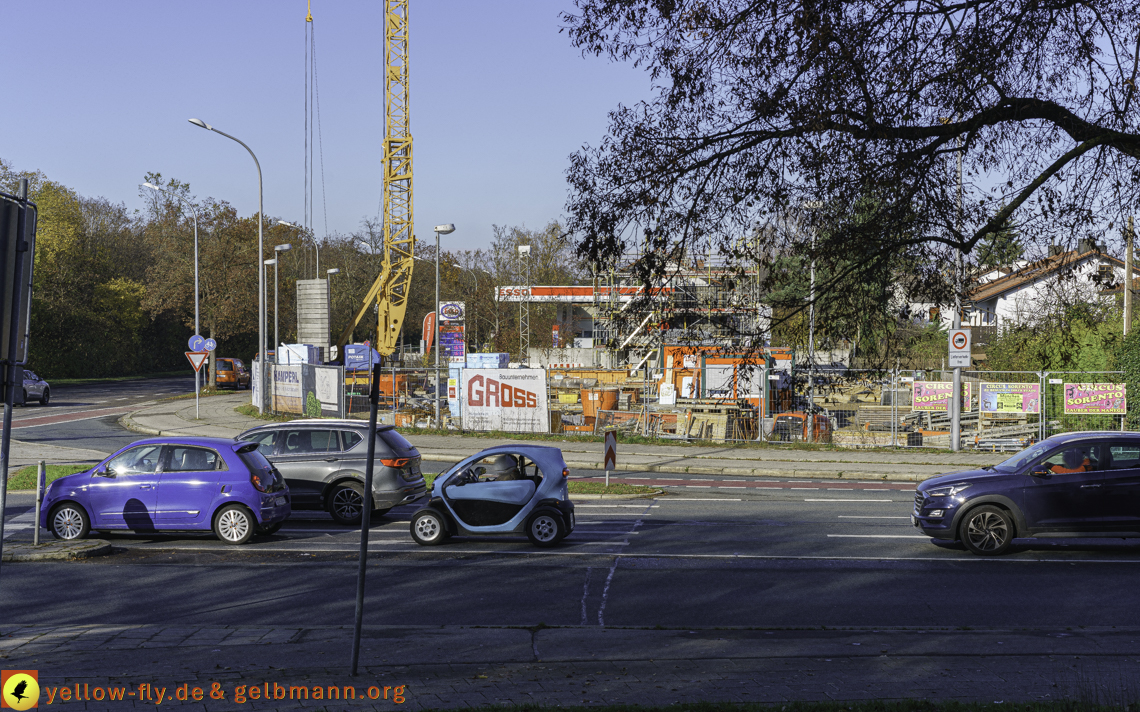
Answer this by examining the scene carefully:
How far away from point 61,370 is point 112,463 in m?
57.0

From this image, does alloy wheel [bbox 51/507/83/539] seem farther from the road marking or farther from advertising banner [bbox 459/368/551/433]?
advertising banner [bbox 459/368/551/433]

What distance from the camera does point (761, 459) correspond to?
82.7 ft

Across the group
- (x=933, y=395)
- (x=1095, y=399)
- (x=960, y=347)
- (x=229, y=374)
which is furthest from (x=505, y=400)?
(x=229, y=374)

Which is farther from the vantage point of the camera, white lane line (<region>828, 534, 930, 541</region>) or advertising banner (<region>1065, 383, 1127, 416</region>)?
advertising banner (<region>1065, 383, 1127, 416</region>)

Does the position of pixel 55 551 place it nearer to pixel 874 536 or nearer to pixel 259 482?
pixel 259 482

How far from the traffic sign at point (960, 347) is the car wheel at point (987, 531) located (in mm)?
12428

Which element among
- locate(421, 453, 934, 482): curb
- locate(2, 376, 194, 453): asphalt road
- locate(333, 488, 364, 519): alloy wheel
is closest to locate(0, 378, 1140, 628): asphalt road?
locate(333, 488, 364, 519): alloy wheel

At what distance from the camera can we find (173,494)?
13734 millimetres

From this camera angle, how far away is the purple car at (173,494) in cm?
1367

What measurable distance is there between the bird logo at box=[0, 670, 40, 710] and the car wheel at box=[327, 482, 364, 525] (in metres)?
8.38

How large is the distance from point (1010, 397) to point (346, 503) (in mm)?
19680

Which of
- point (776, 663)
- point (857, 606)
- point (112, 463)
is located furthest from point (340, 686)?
point (112, 463)

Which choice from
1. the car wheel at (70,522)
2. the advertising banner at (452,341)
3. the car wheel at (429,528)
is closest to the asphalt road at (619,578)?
the car wheel at (429,528)

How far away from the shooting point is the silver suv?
1558cm
